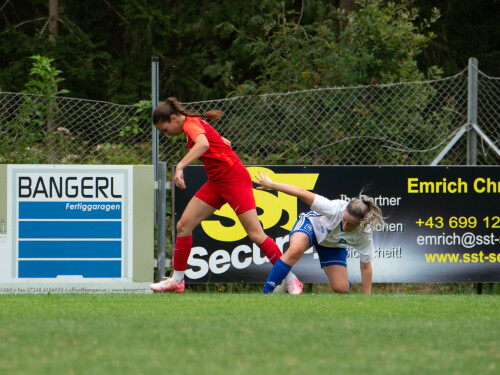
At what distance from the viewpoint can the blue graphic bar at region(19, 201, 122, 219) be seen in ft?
26.7

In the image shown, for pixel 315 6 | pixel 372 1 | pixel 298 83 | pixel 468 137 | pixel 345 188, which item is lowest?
pixel 345 188

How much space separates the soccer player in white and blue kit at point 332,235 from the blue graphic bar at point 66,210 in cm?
166

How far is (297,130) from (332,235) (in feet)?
6.41

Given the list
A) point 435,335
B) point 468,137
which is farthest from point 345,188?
point 435,335

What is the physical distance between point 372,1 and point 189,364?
29.5 feet

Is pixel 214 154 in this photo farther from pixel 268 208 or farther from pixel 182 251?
pixel 268 208

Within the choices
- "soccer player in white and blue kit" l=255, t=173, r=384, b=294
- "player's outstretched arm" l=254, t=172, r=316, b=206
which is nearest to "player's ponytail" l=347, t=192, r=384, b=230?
"soccer player in white and blue kit" l=255, t=173, r=384, b=294

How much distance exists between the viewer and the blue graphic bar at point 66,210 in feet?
26.7

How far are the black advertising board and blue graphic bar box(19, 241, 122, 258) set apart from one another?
0.97 meters

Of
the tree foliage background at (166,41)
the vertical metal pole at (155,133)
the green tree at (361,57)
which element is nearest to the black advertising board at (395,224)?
the vertical metal pole at (155,133)

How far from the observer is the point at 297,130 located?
373 inches

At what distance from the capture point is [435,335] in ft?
16.4

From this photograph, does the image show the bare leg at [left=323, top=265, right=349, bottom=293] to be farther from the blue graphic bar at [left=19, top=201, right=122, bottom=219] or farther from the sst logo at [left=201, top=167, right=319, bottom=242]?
the blue graphic bar at [left=19, top=201, right=122, bottom=219]

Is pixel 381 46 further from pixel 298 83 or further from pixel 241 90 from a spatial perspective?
pixel 241 90
